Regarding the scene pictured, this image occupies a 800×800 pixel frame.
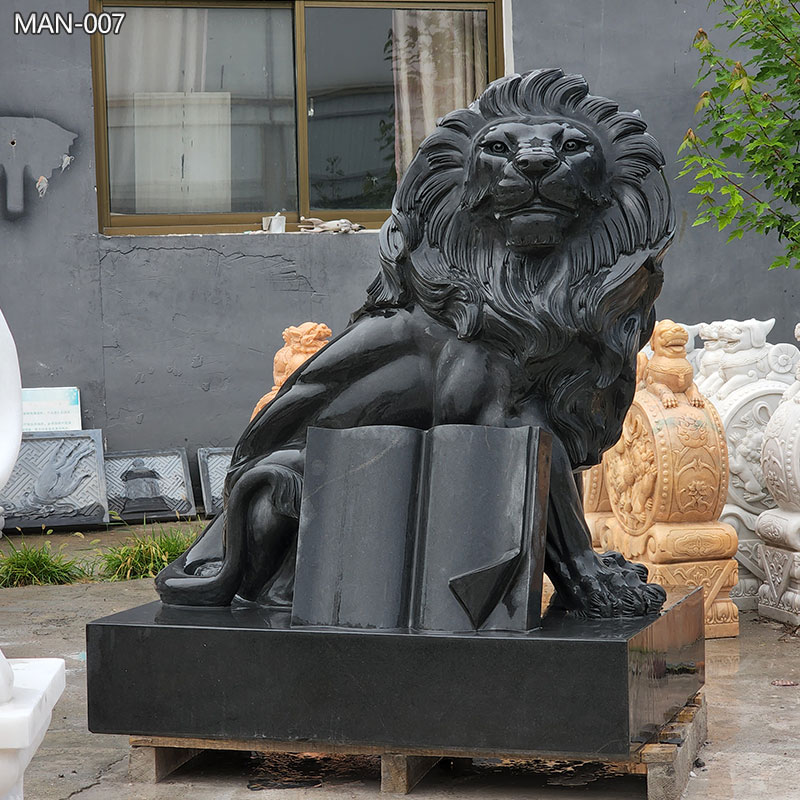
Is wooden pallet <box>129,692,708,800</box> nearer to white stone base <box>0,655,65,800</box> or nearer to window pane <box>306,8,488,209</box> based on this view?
white stone base <box>0,655,65,800</box>

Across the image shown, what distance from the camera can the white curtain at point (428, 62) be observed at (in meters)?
8.95

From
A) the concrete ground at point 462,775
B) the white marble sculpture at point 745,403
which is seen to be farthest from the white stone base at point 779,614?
the concrete ground at point 462,775

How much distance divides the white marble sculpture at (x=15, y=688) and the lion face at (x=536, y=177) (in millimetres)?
1270

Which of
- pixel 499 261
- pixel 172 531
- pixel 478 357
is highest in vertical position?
pixel 499 261

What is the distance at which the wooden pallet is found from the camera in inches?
110

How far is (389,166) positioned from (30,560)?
13.3 feet

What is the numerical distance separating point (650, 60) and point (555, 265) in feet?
20.0

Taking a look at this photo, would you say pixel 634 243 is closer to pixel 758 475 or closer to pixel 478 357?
pixel 478 357

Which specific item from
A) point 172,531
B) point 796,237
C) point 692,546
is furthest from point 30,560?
point 796,237

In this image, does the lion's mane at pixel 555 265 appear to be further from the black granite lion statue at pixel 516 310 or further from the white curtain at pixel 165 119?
the white curtain at pixel 165 119

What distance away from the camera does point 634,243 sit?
2.99 meters

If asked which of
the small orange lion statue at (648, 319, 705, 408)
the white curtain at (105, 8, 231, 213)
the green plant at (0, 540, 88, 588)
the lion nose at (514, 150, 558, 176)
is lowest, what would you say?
the green plant at (0, 540, 88, 588)

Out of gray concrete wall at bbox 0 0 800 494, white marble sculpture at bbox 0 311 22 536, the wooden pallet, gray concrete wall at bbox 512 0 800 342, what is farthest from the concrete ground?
gray concrete wall at bbox 512 0 800 342

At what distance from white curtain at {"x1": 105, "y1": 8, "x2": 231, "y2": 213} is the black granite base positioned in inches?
236
